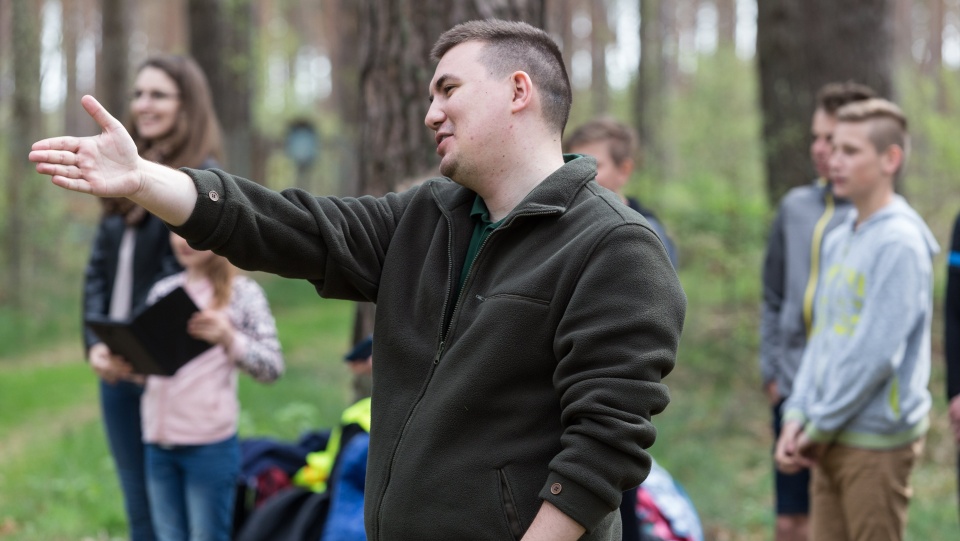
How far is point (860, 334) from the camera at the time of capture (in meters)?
3.59

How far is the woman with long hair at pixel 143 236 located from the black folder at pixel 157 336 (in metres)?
0.45

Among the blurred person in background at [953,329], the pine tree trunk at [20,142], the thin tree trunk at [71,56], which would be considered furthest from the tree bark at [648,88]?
the thin tree trunk at [71,56]

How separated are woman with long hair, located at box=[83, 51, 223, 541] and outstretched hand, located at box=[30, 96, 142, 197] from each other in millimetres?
2194

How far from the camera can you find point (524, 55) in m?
2.45

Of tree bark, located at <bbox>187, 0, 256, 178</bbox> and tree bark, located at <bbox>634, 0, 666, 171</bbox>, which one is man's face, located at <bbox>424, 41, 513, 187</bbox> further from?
tree bark, located at <bbox>634, 0, 666, 171</bbox>

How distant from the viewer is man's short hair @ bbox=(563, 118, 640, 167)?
182 inches

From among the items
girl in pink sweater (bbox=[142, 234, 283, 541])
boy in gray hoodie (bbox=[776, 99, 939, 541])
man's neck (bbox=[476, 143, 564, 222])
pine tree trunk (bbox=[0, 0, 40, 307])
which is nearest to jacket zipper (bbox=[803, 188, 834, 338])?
boy in gray hoodie (bbox=[776, 99, 939, 541])

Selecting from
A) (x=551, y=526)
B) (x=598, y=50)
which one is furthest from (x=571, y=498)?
(x=598, y=50)

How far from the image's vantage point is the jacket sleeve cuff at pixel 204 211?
2.28 metres

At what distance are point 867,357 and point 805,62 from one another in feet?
15.5

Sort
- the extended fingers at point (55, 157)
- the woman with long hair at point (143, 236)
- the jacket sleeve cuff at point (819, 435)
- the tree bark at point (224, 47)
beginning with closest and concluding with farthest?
the extended fingers at point (55, 157)
the jacket sleeve cuff at point (819, 435)
the woman with long hair at point (143, 236)
the tree bark at point (224, 47)

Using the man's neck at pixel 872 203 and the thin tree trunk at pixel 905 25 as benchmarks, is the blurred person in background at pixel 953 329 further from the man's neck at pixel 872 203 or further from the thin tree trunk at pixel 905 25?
the thin tree trunk at pixel 905 25

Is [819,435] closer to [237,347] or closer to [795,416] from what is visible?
[795,416]

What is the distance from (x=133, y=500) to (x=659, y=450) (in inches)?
164
